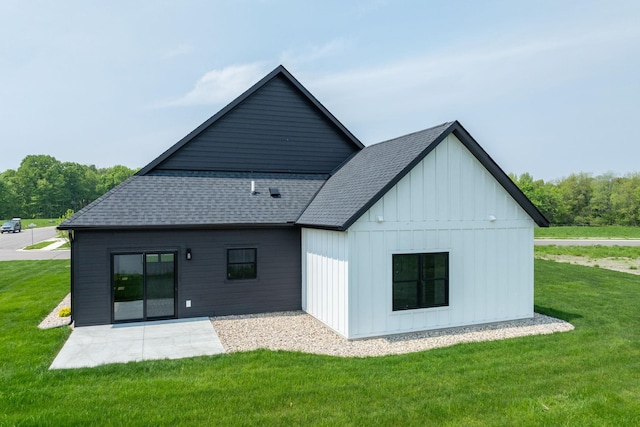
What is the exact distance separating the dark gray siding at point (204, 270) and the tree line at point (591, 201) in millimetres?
68405

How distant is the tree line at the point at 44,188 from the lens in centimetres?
7744

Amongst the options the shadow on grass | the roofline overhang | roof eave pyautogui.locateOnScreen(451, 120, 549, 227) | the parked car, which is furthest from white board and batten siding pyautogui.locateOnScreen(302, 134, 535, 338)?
the parked car

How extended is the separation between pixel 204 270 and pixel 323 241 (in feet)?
12.2

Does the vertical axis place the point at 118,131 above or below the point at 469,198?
above

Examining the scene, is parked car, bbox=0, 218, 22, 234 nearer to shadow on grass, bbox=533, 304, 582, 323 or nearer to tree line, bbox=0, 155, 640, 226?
tree line, bbox=0, 155, 640, 226

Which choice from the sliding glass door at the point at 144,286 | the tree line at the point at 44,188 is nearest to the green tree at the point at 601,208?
the sliding glass door at the point at 144,286

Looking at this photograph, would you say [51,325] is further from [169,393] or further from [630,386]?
[630,386]

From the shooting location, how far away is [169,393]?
21.0ft

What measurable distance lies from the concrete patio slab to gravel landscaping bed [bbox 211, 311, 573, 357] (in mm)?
513

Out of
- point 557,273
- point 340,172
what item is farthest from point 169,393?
point 557,273

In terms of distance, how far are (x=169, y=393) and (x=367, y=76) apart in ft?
47.2

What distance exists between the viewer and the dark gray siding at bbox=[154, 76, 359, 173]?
1410 cm

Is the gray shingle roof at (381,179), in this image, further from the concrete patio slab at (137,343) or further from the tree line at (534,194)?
the tree line at (534,194)

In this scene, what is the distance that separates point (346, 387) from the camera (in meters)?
6.72
